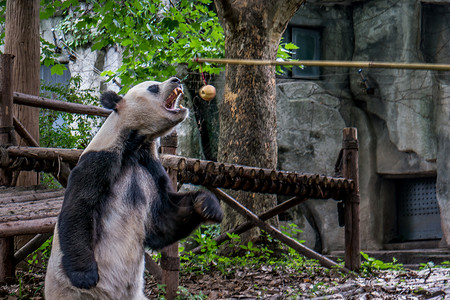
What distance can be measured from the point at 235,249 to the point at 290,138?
540cm

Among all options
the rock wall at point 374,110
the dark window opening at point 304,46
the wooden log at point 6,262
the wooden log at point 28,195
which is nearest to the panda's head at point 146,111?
the wooden log at point 28,195

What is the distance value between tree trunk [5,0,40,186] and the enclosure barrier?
0.32 metres

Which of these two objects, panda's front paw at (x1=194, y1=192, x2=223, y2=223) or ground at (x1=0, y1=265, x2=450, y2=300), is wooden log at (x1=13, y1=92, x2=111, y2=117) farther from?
panda's front paw at (x1=194, y1=192, x2=223, y2=223)

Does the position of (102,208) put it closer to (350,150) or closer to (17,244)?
(17,244)

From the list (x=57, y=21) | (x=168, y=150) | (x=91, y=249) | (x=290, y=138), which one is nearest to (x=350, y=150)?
(x=168, y=150)

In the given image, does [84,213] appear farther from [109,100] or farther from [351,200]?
[351,200]

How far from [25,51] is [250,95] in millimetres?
2432

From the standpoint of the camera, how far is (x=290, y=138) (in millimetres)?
11320

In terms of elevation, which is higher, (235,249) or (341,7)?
(341,7)

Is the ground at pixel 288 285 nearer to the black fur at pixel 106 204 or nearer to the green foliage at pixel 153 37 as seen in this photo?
the black fur at pixel 106 204

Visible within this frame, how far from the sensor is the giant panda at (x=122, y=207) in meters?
2.55

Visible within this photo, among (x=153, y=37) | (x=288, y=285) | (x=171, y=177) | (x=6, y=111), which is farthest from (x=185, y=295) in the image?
(x=153, y=37)

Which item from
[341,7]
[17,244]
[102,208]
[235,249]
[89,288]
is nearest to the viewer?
[89,288]

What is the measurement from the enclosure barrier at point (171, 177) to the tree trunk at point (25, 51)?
0.32m
